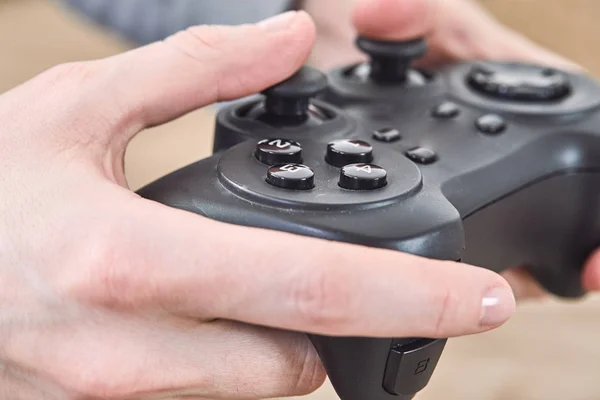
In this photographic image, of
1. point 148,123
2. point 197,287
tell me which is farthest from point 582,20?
point 197,287

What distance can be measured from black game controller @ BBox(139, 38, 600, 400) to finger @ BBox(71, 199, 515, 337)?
0.03 metres

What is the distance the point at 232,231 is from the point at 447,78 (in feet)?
1.13

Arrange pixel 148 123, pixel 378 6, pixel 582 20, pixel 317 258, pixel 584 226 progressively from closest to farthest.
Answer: pixel 317 258 → pixel 148 123 → pixel 584 226 → pixel 378 6 → pixel 582 20

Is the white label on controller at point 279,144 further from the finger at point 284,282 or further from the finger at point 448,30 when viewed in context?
the finger at point 448,30

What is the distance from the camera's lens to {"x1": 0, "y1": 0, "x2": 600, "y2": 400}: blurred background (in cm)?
70

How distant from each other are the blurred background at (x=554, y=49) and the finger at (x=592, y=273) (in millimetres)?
99

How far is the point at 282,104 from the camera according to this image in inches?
21.7

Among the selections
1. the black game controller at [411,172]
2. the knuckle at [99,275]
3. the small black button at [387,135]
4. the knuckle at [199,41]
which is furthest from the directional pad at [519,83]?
the knuckle at [99,275]

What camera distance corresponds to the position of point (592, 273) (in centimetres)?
65

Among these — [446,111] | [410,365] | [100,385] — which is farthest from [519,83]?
[100,385]

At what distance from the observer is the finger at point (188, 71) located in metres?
0.49

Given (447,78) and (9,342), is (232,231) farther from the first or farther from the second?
(447,78)

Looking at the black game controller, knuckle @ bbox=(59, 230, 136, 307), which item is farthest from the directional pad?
knuckle @ bbox=(59, 230, 136, 307)

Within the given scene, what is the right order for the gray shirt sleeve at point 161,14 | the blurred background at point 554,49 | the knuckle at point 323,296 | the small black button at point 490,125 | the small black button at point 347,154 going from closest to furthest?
the knuckle at point 323,296
the small black button at point 347,154
the small black button at point 490,125
the blurred background at point 554,49
the gray shirt sleeve at point 161,14
